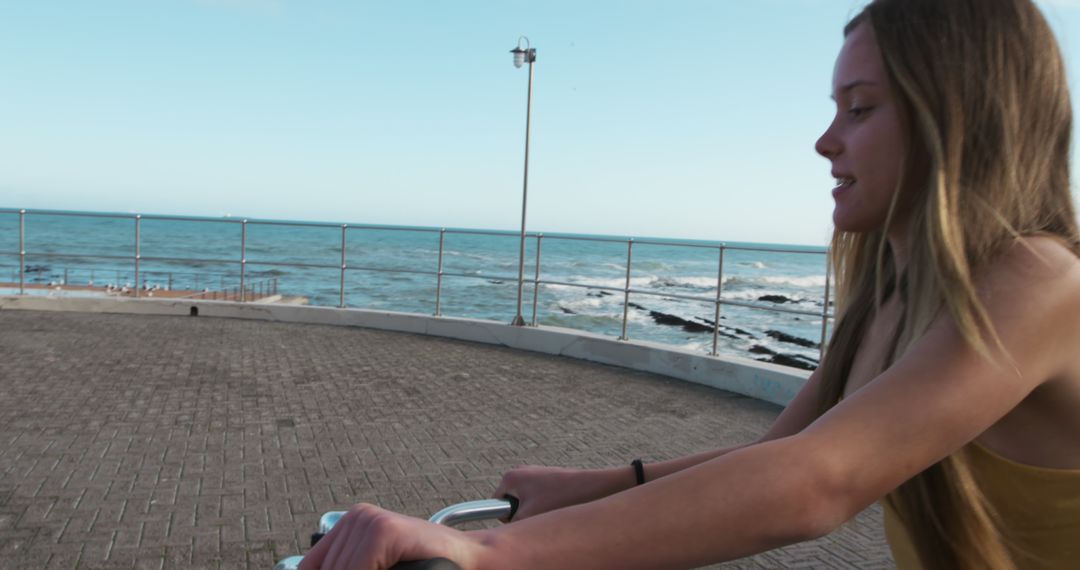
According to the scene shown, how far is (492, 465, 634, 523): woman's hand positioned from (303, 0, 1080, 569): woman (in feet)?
1.28

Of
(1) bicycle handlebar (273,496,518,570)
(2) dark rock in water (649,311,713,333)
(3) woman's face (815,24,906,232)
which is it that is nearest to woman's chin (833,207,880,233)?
(3) woman's face (815,24,906,232)

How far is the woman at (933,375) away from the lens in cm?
69

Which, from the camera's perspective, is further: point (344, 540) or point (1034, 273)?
point (1034, 273)

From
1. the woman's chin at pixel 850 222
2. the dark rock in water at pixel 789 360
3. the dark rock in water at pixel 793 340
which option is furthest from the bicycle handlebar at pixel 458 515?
the dark rock in water at pixel 793 340

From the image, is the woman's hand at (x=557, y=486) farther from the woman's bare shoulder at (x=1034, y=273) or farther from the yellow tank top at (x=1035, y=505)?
the woman's bare shoulder at (x=1034, y=273)

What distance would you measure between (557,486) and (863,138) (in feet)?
2.13

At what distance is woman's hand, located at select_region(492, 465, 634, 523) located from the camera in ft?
3.91

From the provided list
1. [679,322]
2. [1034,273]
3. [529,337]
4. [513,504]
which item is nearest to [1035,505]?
[1034,273]

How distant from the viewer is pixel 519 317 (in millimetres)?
10086

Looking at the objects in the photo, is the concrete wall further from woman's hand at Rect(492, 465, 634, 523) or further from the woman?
the woman

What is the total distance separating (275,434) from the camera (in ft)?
18.1

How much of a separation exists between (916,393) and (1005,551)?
1.16 feet

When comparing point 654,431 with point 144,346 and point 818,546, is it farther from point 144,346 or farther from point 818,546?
point 144,346

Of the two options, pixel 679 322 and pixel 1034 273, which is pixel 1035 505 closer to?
pixel 1034 273
